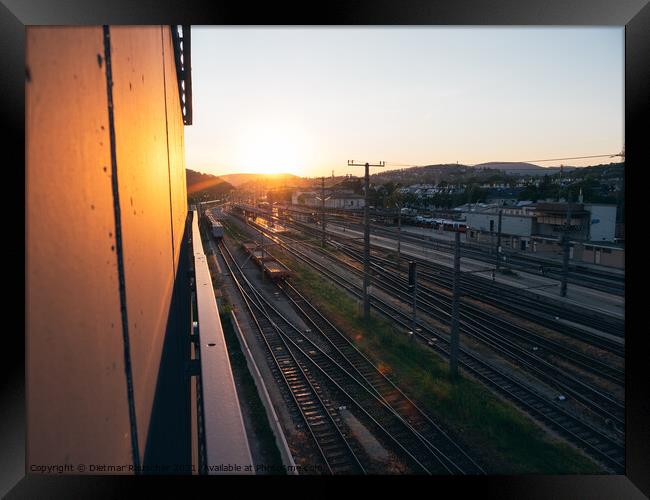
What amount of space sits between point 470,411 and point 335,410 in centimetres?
222

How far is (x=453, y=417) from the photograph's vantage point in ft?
23.2

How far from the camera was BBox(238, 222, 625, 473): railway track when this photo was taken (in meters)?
6.30

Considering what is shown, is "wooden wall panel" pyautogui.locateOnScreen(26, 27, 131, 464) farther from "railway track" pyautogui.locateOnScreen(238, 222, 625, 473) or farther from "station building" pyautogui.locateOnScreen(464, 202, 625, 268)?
"station building" pyautogui.locateOnScreen(464, 202, 625, 268)

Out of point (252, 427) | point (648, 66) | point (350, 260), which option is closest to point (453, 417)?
point (252, 427)

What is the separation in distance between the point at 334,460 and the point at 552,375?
4.87 metres

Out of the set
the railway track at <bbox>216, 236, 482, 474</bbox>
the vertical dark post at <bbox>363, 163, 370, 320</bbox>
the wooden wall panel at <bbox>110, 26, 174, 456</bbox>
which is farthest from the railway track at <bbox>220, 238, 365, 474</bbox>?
the wooden wall panel at <bbox>110, 26, 174, 456</bbox>

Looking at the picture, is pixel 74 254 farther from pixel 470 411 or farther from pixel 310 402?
pixel 470 411

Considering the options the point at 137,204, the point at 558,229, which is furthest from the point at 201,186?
the point at 137,204

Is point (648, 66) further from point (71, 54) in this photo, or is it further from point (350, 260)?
point (350, 260)

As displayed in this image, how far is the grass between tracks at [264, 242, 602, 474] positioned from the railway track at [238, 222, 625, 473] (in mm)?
227

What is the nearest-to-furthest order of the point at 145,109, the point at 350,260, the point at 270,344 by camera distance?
the point at 145,109
the point at 270,344
the point at 350,260

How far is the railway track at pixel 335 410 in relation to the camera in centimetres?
596
